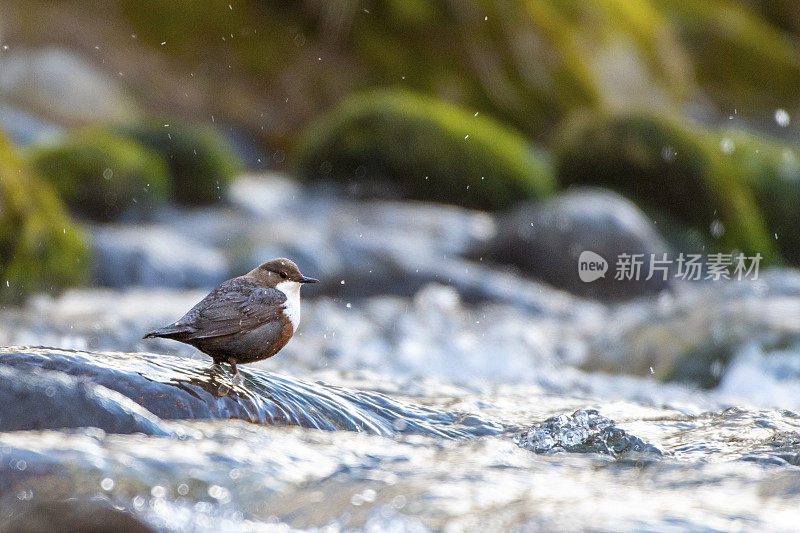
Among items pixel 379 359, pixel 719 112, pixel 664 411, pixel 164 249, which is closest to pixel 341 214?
pixel 164 249

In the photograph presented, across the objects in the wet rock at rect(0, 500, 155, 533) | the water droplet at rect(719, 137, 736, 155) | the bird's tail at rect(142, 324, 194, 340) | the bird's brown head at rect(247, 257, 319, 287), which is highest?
the water droplet at rect(719, 137, 736, 155)

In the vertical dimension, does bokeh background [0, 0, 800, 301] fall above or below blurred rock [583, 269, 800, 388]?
above

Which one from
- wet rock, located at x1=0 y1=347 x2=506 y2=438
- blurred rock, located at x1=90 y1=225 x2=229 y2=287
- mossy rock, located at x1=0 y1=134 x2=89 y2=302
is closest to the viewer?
wet rock, located at x1=0 y1=347 x2=506 y2=438

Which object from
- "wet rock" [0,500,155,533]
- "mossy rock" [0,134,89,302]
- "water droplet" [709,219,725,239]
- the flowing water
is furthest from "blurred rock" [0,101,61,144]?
"wet rock" [0,500,155,533]

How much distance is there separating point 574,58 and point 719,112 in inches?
281

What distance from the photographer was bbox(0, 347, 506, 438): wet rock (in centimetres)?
319

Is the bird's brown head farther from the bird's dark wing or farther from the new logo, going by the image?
the new logo

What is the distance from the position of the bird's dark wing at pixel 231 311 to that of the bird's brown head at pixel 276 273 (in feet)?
0.42

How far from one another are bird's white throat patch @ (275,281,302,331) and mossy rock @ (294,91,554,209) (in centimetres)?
692

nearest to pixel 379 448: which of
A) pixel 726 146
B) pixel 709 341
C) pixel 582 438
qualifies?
pixel 582 438

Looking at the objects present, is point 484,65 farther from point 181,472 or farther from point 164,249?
point 181,472

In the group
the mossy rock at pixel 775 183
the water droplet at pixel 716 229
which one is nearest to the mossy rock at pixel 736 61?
the mossy rock at pixel 775 183

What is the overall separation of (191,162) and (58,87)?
12.9ft

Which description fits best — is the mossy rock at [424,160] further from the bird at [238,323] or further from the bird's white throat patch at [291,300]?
the bird at [238,323]
